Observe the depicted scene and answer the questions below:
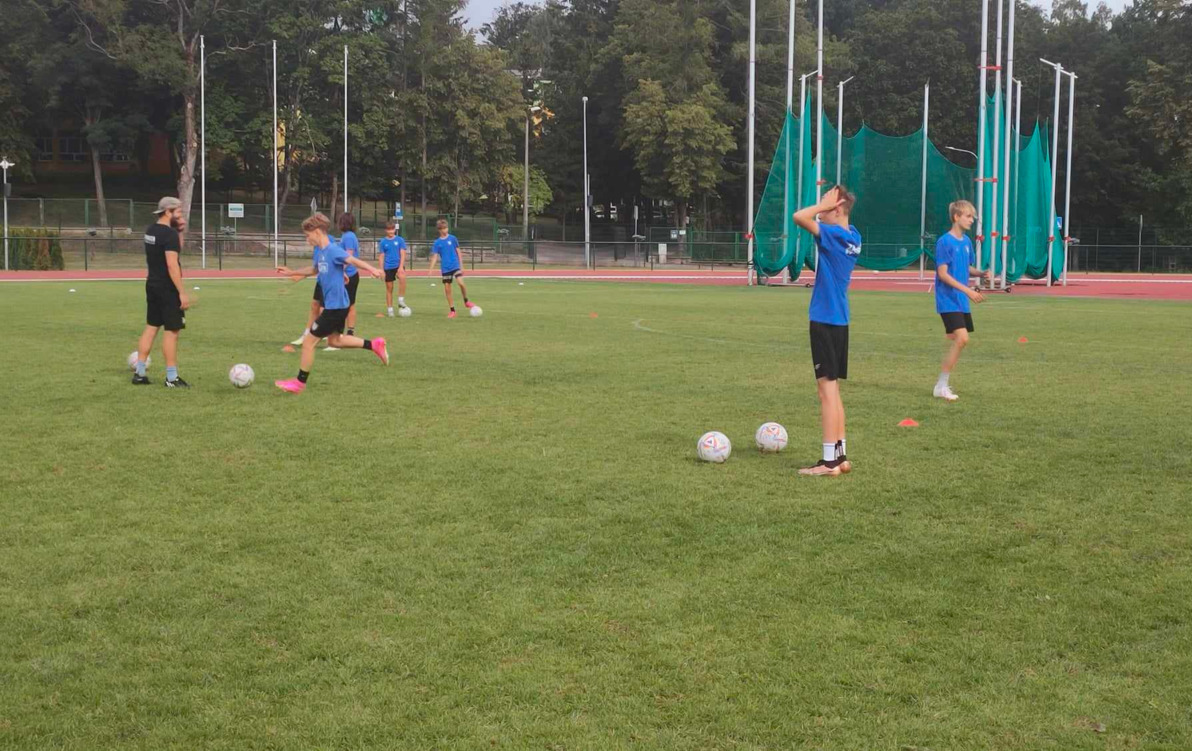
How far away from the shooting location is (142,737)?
3814 mm

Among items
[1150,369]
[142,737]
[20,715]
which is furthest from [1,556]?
[1150,369]

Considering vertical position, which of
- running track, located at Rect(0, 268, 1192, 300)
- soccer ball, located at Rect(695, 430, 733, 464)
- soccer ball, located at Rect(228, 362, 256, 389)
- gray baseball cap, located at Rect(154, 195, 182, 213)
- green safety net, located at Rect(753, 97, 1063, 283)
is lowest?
soccer ball, located at Rect(695, 430, 733, 464)

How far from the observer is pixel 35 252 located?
4456 cm

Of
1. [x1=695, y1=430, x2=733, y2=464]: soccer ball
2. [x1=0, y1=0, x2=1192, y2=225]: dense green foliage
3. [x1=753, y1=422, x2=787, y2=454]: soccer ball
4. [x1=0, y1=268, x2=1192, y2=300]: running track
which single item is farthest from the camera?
[x1=0, y1=0, x2=1192, y2=225]: dense green foliage

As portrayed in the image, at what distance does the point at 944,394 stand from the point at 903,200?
87.3 feet

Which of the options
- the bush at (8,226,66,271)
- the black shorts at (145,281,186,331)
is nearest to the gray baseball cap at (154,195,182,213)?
the black shorts at (145,281,186,331)

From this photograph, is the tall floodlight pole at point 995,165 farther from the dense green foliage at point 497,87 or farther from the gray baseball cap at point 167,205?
the dense green foliage at point 497,87

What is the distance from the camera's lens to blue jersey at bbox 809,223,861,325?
772 centimetres

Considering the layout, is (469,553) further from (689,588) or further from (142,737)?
(142,737)

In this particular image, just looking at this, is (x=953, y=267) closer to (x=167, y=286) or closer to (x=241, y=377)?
(x=241, y=377)

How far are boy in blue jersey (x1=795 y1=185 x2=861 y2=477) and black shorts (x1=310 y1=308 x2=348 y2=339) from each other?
565 centimetres

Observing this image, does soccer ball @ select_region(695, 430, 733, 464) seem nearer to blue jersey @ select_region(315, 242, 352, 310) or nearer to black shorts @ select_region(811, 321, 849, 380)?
black shorts @ select_region(811, 321, 849, 380)

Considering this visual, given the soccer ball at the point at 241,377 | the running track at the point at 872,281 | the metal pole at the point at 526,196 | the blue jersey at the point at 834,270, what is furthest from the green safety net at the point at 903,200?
the metal pole at the point at 526,196

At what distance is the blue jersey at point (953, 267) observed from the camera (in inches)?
444
